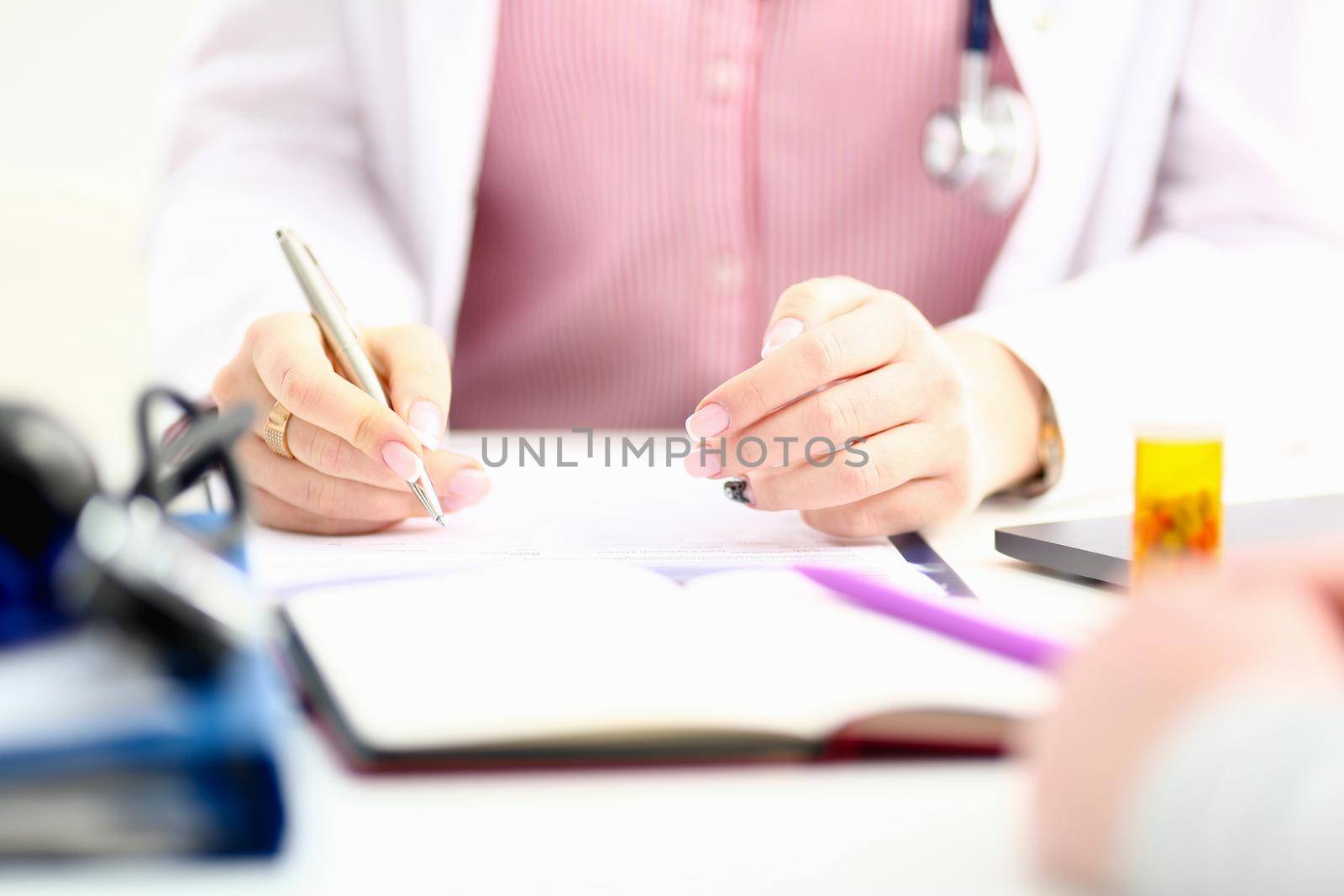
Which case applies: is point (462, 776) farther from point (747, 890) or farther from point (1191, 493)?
point (1191, 493)

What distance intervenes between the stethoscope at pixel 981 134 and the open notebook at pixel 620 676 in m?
0.53

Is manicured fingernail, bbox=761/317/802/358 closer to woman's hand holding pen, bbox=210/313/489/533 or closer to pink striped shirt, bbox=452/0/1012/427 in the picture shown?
woman's hand holding pen, bbox=210/313/489/533

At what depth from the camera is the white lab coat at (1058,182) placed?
2.45ft

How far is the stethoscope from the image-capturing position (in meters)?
0.86

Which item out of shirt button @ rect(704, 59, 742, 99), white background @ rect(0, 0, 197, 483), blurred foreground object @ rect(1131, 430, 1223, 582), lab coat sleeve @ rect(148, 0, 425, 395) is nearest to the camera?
blurred foreground object @ rect(1131, 430, 1223, 582)

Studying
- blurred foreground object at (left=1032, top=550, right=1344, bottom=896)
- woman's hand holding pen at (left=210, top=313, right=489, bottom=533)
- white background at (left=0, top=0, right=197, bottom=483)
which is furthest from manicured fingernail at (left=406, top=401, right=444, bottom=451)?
white background at (left=0, top=0, right=197, bottom=483)

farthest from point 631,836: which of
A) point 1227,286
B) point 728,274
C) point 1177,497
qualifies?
point 728,274

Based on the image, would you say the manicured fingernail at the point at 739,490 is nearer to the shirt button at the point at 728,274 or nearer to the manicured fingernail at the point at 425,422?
the manicured fingernail at the point at 425,422

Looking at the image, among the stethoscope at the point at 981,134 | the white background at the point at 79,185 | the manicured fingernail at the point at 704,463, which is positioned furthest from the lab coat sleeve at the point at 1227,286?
the white background at the point at 79,185

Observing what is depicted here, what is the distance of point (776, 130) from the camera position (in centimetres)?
96

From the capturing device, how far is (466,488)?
605mm

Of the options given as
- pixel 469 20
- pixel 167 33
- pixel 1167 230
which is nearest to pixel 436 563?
pixel 469 20

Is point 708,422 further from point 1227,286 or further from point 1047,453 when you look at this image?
point 1227,286

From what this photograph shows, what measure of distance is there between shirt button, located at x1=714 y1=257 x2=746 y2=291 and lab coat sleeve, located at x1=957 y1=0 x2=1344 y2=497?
227mm
